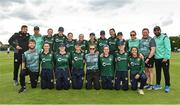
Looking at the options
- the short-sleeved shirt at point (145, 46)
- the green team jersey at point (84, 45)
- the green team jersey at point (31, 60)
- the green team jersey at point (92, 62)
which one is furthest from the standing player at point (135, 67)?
the green team jersey at point (31, 60)

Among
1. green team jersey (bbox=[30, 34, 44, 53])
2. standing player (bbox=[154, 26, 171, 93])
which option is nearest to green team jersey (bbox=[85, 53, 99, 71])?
green team jersey (bbox=[30, 34, 44, 53])

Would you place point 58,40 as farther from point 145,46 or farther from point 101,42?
point 145,46

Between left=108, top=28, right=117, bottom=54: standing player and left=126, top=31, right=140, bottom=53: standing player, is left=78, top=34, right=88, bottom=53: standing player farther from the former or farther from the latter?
left=126, top=31, right=140, bottom=53: standing player

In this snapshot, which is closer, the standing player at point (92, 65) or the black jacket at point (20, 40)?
the standing player at point (92, 65)

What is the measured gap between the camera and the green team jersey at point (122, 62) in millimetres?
12688

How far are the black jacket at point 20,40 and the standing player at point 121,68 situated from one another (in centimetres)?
354

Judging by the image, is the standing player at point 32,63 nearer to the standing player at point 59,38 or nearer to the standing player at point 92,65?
the standing player at point 59,38

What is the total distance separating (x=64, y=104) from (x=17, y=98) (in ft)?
5.81

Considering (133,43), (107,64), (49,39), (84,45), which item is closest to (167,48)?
(133,43)

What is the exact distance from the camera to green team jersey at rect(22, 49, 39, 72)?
503 inches

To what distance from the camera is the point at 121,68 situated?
1275cm

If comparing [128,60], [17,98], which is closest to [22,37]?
[17,98]

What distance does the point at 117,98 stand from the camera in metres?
11.1

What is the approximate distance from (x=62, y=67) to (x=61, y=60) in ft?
0.88
